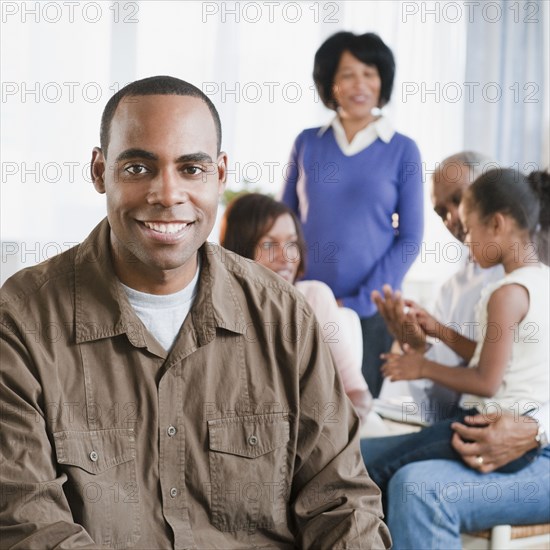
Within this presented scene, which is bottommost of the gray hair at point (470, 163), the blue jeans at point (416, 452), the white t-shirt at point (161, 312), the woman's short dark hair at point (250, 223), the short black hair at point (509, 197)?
the blue jeans at point (416, 452)

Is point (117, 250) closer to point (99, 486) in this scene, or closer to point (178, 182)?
point (178, 182)

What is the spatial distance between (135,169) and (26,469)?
444 mm

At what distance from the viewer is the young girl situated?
5.91 ft

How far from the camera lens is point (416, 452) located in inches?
71.1

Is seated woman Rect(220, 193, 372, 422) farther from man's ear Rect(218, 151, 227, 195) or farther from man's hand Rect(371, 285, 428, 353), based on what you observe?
man's ear Rect(218, 151, 227, 195)

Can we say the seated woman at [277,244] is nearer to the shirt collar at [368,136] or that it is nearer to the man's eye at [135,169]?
the shirt collar at [368,136]

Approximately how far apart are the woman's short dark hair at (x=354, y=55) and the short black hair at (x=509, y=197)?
636 mm

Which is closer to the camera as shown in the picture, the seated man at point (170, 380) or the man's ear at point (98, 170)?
the seated man at point (170, 380)

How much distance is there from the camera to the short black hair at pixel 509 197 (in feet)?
6.28

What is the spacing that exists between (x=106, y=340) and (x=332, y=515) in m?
0.41

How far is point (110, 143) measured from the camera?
1.28 metres

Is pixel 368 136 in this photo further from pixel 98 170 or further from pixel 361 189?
pixel 98 170

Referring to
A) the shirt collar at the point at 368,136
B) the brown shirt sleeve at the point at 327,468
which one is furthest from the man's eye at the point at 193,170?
the shirt collar at the point at 368,136

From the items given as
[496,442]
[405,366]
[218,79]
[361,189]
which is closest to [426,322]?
[405,366]
